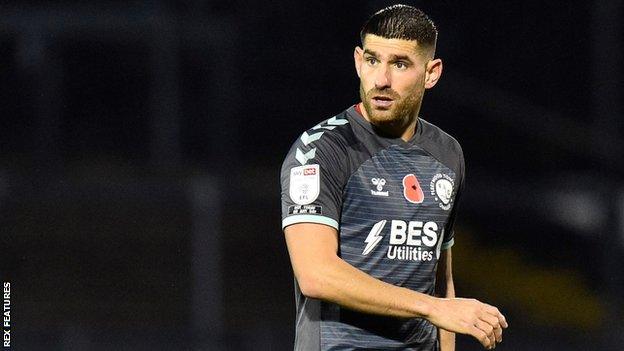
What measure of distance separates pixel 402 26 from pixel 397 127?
0.22 m

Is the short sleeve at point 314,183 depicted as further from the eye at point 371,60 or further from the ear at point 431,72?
the ear at point 431,72

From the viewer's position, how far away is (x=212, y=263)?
430 centimetres

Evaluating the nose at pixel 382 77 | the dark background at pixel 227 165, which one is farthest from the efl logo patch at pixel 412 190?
the dark background at pixel 227 165

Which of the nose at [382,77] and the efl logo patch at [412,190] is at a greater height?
the nose at [382,77]

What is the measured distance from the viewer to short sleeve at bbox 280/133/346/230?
2.25 metres

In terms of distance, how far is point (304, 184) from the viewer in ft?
7.46

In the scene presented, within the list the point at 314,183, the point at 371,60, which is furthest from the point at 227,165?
the point at 314,183

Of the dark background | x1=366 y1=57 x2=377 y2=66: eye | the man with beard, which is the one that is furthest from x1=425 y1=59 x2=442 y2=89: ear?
the dark background

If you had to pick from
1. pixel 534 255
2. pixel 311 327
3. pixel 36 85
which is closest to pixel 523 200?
pixel 534 255

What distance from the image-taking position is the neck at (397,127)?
7.93 ft

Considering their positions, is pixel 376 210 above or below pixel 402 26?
below

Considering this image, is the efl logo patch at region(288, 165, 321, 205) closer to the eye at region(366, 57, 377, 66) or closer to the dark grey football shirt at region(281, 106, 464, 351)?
the dark grey football shirt at region(281, 106, 464, 351)

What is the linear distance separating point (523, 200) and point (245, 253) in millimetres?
1145

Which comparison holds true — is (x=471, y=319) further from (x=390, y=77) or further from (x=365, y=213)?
(x=390, y=77)
